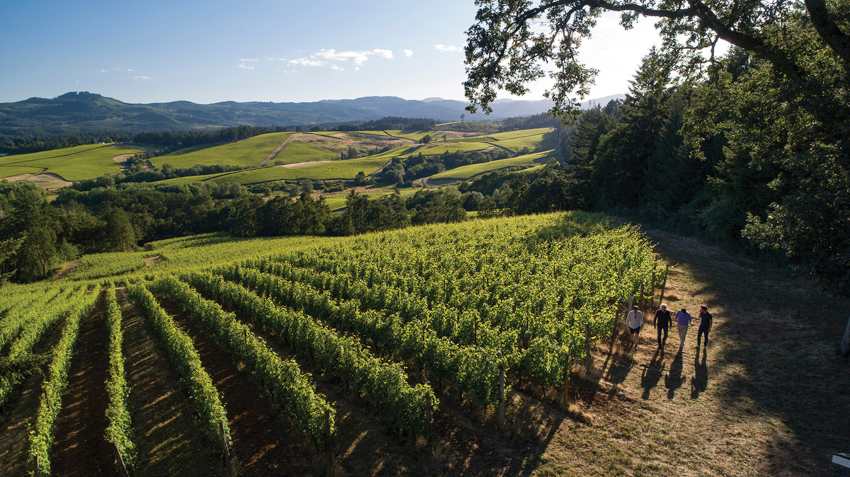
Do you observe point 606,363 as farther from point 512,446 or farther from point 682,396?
point 512,446

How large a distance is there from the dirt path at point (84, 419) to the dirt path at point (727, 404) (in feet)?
43.8

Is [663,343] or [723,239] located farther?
[723,239]

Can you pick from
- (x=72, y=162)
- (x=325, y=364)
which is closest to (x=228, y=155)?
(x=72, y=162)

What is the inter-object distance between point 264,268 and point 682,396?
27930 millimetres

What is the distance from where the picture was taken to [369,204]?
85.0m

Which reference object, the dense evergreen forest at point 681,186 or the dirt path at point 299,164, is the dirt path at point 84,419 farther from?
the dirt path at point 299,164

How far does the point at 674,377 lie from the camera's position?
13594mm

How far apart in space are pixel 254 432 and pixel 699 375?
554 inches

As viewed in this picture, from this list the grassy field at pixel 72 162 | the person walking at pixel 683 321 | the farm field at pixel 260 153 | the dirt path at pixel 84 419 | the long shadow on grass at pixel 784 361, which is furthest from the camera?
the farm field at pixel 260 153

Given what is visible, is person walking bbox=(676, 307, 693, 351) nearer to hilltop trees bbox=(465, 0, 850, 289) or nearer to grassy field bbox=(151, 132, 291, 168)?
hilltop trees bbox=(465, 0, 850, 289)

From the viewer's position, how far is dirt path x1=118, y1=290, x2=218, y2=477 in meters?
11.9

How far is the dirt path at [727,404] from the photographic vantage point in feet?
32.4

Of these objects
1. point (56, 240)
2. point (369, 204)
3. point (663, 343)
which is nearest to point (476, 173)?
point (369, 204)

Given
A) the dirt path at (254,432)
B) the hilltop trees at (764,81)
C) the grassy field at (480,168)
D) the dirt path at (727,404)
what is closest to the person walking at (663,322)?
the dirt path at (727,404)
